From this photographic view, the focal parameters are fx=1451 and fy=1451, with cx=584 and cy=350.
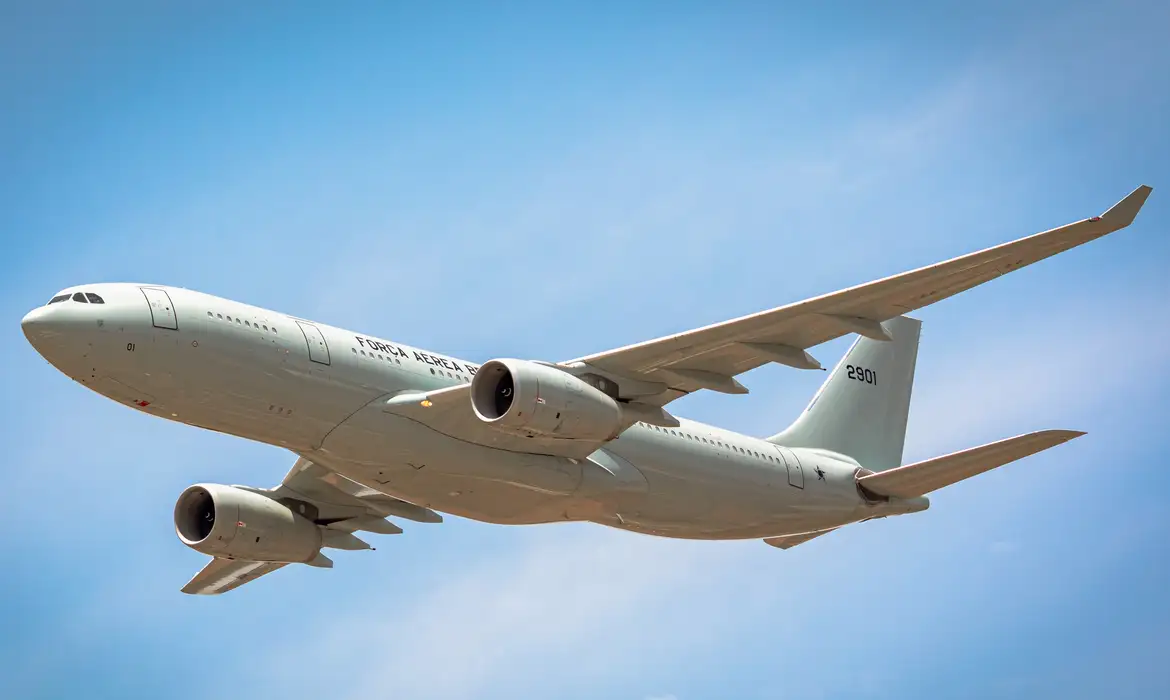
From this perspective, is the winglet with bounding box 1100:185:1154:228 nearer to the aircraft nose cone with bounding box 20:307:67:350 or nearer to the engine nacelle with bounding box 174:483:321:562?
the aircraft nose cone with bounding box 20:307:67:350

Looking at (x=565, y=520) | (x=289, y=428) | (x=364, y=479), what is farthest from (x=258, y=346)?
(x=565, y=520)

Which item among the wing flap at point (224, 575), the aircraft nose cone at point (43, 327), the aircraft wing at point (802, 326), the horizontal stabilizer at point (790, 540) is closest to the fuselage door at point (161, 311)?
the aircraft nose cone at point (43, 327)

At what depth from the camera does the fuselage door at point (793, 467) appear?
35562mm

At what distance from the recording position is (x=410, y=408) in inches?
1152

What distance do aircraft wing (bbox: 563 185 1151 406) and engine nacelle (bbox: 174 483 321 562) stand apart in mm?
10189

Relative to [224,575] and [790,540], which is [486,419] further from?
[224,575]

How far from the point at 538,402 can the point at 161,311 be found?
737 centimetres

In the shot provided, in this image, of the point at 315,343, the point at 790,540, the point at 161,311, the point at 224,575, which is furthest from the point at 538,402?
the point at 224,575

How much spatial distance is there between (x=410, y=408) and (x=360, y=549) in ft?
29.1

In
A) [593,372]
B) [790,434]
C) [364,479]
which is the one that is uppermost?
[790,434]

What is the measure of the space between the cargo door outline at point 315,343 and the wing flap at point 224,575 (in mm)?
10654

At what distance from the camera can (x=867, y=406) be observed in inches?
1572

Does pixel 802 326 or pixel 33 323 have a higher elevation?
pixel 802 326

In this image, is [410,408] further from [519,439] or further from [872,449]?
[872,449]
